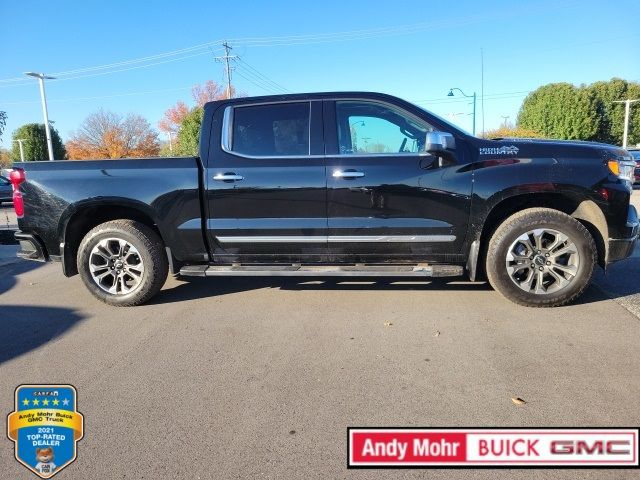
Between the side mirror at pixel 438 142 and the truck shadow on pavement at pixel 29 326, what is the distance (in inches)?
139

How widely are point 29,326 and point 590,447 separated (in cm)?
439

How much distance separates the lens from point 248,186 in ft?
13.9

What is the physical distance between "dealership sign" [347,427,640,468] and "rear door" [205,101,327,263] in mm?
2219

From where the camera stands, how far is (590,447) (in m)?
2.27

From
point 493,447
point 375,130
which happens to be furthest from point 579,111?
point 493,447

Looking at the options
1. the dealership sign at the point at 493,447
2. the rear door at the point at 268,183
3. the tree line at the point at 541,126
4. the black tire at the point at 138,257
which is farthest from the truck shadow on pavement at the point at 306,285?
the tree line at the point at 541,126

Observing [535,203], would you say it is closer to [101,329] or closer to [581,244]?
[581,244]

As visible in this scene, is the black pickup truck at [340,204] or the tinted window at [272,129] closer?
the black pickup truck at [340,204]

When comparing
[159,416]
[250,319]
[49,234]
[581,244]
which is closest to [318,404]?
[159,416]

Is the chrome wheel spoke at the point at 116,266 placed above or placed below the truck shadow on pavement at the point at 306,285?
above

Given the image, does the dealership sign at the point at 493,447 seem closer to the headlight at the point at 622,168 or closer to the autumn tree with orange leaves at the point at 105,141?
the headlight at the point at 622,168

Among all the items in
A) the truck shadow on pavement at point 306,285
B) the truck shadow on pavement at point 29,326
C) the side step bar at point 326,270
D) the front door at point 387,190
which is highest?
the front door at point 387,190

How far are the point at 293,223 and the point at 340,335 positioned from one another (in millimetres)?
1165

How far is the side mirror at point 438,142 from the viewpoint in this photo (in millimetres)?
3867
